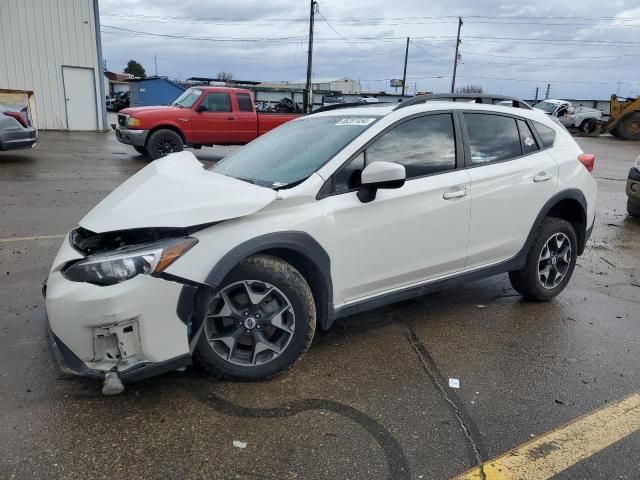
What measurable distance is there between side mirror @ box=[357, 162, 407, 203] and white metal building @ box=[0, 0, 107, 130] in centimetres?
1947

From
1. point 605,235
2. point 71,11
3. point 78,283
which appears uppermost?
point 71,11

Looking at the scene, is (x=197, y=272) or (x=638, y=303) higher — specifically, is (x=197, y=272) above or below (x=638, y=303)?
above

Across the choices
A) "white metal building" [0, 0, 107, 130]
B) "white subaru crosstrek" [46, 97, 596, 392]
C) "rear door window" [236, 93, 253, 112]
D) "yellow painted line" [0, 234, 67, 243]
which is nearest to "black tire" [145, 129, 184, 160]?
"rear door window" [236, 93, 253, 112]

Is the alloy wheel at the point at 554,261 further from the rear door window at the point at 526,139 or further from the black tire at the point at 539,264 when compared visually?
the rear door window at the point at 526,139

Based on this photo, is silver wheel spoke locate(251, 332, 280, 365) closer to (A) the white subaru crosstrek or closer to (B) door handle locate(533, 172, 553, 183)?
(A) the white subaru crosstrek

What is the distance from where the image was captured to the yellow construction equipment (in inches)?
1041

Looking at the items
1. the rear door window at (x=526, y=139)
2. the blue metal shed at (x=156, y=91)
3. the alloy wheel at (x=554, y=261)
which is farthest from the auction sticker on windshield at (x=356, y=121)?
the blue metal shed at (x=156, y=91)

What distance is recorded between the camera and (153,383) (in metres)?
3.07

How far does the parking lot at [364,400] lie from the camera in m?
2.47

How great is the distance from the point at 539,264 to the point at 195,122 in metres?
10.7

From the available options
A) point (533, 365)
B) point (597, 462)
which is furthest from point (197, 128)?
point (597, 462)

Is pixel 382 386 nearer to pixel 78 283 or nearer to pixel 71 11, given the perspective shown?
pixel 78 283

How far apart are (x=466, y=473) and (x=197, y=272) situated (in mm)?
1656

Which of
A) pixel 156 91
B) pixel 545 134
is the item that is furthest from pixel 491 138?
pixel 156 91
